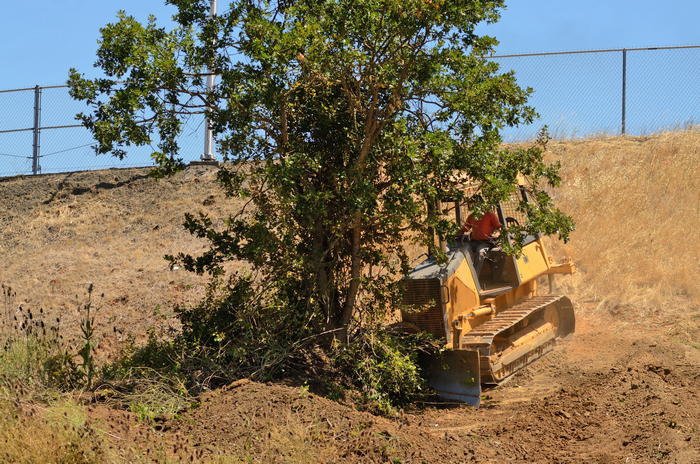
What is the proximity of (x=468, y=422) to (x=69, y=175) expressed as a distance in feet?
54.4

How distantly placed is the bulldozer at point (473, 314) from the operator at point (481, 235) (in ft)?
0.26

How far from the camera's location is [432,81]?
6.96 m

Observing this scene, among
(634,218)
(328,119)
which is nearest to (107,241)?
(328,119)

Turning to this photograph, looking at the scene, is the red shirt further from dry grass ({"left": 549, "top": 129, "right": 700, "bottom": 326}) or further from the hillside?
dry grass ({"left": 549, "top": 129, "right": 700, "bottom": 326})

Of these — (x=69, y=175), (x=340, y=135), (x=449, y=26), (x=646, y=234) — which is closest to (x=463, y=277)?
(x=340, y=135)

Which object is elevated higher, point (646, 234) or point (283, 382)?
point (646, 234)

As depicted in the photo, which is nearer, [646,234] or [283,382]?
[283,382]

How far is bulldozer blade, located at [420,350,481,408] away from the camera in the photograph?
24.8 feet

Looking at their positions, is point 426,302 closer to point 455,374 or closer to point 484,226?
point 455,374

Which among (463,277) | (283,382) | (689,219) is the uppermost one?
(689,219)

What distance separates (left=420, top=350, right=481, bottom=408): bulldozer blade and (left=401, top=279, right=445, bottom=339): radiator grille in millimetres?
305

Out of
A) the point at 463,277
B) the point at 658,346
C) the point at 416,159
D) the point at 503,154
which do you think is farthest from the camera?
the point at 658,346

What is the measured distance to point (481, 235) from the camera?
28.1ft

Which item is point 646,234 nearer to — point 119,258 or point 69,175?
point 119,258
